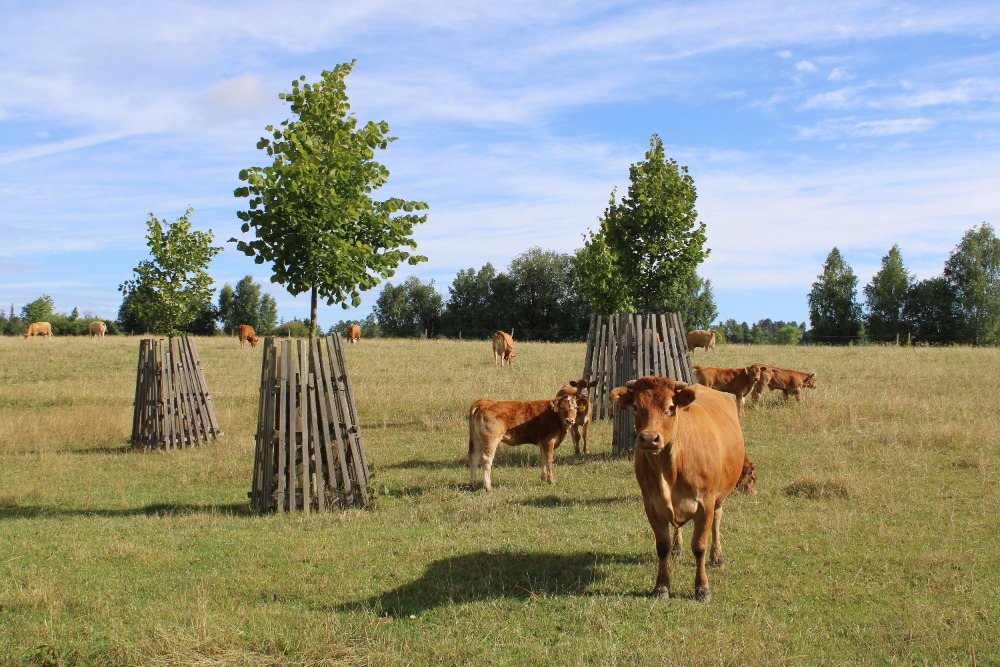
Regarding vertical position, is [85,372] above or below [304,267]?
below

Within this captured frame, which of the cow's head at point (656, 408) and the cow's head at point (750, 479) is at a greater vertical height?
the cow's head at point (656, 408)

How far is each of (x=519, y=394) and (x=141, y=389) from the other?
796 centimetres

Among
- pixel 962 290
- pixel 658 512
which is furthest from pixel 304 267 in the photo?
pixel 962 290

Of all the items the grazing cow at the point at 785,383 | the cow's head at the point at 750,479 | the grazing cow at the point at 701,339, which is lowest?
the cow's head at the point at 750,479

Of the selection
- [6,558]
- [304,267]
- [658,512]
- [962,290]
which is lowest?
[6,558]

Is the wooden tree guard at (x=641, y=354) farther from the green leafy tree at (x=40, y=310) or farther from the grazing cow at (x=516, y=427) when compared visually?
the green leafy tree at (x=40, y=310)

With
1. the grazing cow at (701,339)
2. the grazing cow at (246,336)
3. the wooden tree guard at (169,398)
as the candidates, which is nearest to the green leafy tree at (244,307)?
the grazing cow at (246,336)

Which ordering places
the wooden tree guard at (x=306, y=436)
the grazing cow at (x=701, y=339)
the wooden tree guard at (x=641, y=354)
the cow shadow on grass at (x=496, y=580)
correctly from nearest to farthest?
1. the cow shadow on grass at (x=496, y=580)
2. the wooden tree guard at (x=306, y=436)
3. the wooden tree guard at (x=641, y=354)
4. the grazing cow at (x=701, y=339)

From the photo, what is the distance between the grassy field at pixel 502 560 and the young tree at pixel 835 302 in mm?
60353

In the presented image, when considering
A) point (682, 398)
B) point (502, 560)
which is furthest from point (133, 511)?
point (682, 398)

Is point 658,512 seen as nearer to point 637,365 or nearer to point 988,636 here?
point 988,636

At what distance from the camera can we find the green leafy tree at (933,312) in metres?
63.7

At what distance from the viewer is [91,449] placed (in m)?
14.2

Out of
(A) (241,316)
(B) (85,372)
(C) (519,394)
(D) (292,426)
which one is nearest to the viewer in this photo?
(D) (292,426)
